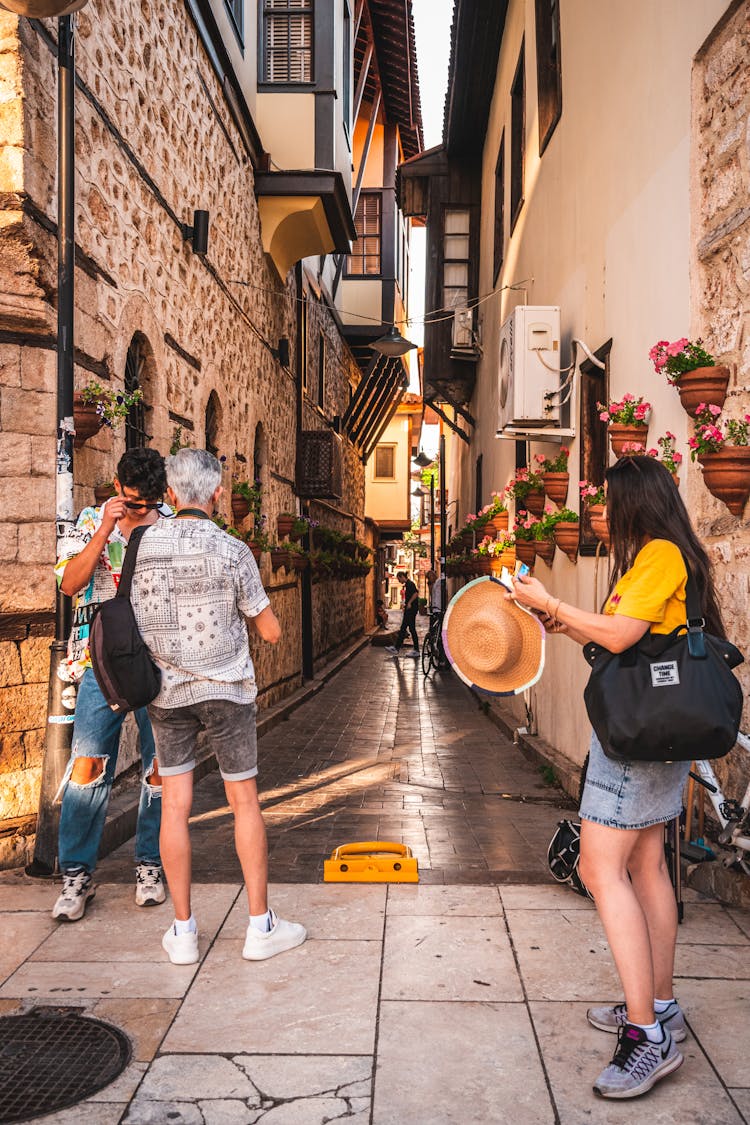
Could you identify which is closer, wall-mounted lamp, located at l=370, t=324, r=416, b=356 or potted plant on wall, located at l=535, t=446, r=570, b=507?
potted plant on wall, located at l=535, t=446, r=570, b=507

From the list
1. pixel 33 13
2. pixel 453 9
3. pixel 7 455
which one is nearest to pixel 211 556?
pixel 7 455

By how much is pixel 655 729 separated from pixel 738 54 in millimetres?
3351

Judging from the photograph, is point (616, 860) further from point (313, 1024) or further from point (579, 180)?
point (579, 180)

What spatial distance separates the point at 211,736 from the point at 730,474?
240 centimetres

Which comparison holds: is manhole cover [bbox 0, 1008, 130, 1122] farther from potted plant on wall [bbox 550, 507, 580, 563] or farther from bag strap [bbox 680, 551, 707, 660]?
potted plant on wall [bbox 550, 507, 580, 563]

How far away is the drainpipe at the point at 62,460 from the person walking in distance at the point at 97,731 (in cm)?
26

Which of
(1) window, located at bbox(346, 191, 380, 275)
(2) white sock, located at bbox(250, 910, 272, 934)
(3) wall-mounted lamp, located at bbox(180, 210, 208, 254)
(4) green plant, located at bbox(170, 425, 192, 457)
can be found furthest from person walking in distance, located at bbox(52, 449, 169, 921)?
(1) window, located at bbox(346, 191, 380, 275)

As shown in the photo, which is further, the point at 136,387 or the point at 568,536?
the point at 568,536

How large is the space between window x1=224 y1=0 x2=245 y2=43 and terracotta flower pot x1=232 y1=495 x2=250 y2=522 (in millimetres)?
5093

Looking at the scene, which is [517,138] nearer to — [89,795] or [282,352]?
[282,352]

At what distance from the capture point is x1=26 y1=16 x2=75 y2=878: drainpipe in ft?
15.8

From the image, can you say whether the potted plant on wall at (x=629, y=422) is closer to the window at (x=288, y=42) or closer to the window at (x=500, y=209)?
the window at (x=500, y=209)

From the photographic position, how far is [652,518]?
296 centimetres

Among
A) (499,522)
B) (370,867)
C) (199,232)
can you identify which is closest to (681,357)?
(370,867)
